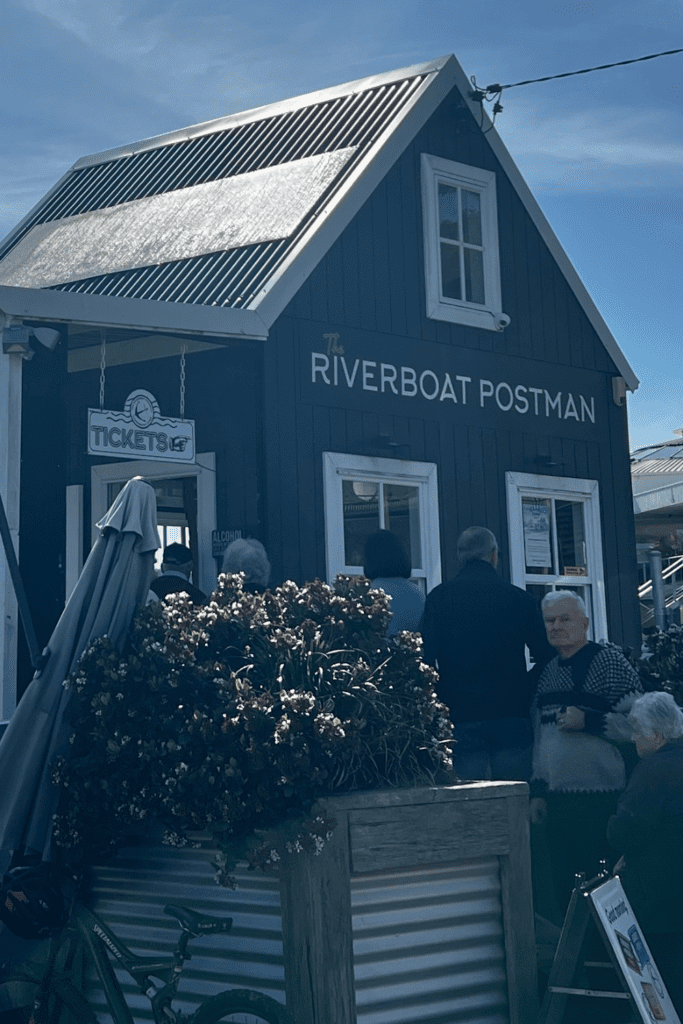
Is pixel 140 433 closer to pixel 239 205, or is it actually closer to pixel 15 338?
pixel 15 338

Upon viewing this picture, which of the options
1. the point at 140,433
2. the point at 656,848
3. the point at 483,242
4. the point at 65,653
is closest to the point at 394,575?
the point at 140,433

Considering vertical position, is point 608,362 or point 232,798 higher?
point 608,362

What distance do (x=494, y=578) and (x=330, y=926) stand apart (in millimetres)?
2523

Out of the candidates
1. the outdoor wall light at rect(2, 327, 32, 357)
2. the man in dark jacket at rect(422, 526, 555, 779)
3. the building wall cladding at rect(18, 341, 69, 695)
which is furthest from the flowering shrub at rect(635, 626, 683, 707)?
the outdoor wall light at rect(2, 327, 32, 357)

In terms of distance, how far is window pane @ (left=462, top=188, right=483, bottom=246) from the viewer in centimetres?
1016

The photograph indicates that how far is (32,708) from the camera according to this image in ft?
16.7

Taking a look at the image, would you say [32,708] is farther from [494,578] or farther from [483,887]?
[494,578]

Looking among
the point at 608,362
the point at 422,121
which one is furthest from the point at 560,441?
the point at 422,121

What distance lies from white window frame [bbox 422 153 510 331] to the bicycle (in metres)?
5.90

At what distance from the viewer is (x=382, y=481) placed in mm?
9039

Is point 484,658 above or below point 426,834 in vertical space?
above

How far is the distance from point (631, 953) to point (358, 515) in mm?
4619

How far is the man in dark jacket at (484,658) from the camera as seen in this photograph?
6031 millimetres

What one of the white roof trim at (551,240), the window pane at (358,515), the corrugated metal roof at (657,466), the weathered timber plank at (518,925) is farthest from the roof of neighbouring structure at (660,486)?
the weathered timber plank at (518,925)
